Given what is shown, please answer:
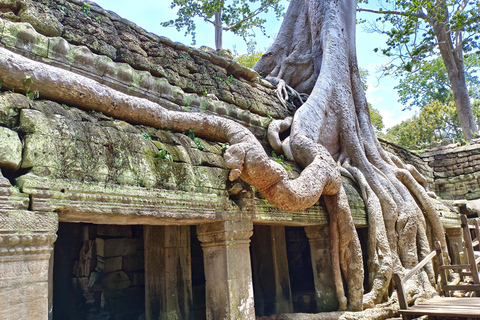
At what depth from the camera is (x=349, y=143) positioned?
6559mm

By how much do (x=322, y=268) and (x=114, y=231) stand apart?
2.83m

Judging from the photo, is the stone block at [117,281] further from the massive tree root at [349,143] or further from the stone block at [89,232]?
the massive tree root at [349,143]

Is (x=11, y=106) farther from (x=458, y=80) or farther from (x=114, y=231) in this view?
(x=458, y=80)

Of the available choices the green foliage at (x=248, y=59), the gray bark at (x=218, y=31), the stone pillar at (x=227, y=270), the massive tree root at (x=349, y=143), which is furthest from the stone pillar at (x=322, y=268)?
the green foliage at (x=248, y=59)

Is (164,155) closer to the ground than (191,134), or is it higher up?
closer to the ground

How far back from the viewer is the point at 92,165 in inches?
111

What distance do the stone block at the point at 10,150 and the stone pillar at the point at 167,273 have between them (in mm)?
2579

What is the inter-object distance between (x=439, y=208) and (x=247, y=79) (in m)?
4.25

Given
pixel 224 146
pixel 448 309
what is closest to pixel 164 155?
pixel 224 146

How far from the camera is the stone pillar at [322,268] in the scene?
5.01 m

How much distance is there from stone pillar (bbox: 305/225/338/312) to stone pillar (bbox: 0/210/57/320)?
353 centimetres

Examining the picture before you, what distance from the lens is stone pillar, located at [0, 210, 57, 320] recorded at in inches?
88.3

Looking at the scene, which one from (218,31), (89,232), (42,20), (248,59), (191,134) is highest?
(248,59)

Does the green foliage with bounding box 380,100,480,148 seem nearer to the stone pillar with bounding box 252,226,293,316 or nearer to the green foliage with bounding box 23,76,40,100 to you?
the stone pillar with bounding box 252,226,293,316
